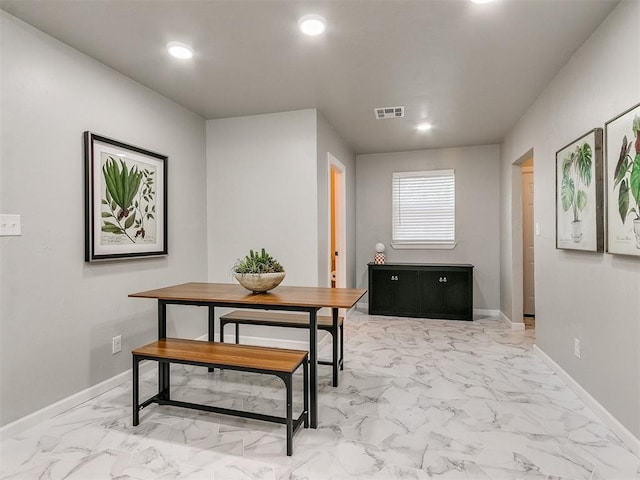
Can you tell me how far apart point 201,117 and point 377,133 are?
7.01 ft

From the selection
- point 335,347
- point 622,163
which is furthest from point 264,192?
point 622,163

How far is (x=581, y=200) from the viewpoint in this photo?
8.46 ft

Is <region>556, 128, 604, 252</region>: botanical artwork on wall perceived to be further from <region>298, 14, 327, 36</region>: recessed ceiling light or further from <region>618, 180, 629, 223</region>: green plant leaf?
<region>298, 14, 327, 36</region>: recessed ceiling light

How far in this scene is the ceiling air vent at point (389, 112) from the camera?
3826 mm

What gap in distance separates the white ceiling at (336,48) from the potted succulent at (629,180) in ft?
2.80

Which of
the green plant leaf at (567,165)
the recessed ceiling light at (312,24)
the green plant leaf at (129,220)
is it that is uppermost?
the recessed ceiling light at (312,24)

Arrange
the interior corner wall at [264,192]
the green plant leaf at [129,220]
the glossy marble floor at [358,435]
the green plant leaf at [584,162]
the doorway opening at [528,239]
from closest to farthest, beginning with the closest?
the glossy marble floor at [358,435] < the green plant leaf at [584,162] < the green plant leaf at [129,220] < the interior corner wall at [264,192] < the doorway opening at [528,239]

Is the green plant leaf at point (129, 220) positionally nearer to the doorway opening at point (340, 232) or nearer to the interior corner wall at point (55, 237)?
the interior corner wall at point (55, 237)

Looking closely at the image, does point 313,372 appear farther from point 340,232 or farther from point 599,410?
point 340,232

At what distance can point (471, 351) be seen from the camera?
3.75m

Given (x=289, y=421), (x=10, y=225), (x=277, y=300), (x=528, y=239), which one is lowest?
(x=289, y=421)

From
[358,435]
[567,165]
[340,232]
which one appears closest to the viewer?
[358,435]

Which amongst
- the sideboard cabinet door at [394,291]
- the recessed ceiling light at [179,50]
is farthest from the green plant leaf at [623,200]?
the sideboard cabinet door at [394,291]

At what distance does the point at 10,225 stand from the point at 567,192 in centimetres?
376
